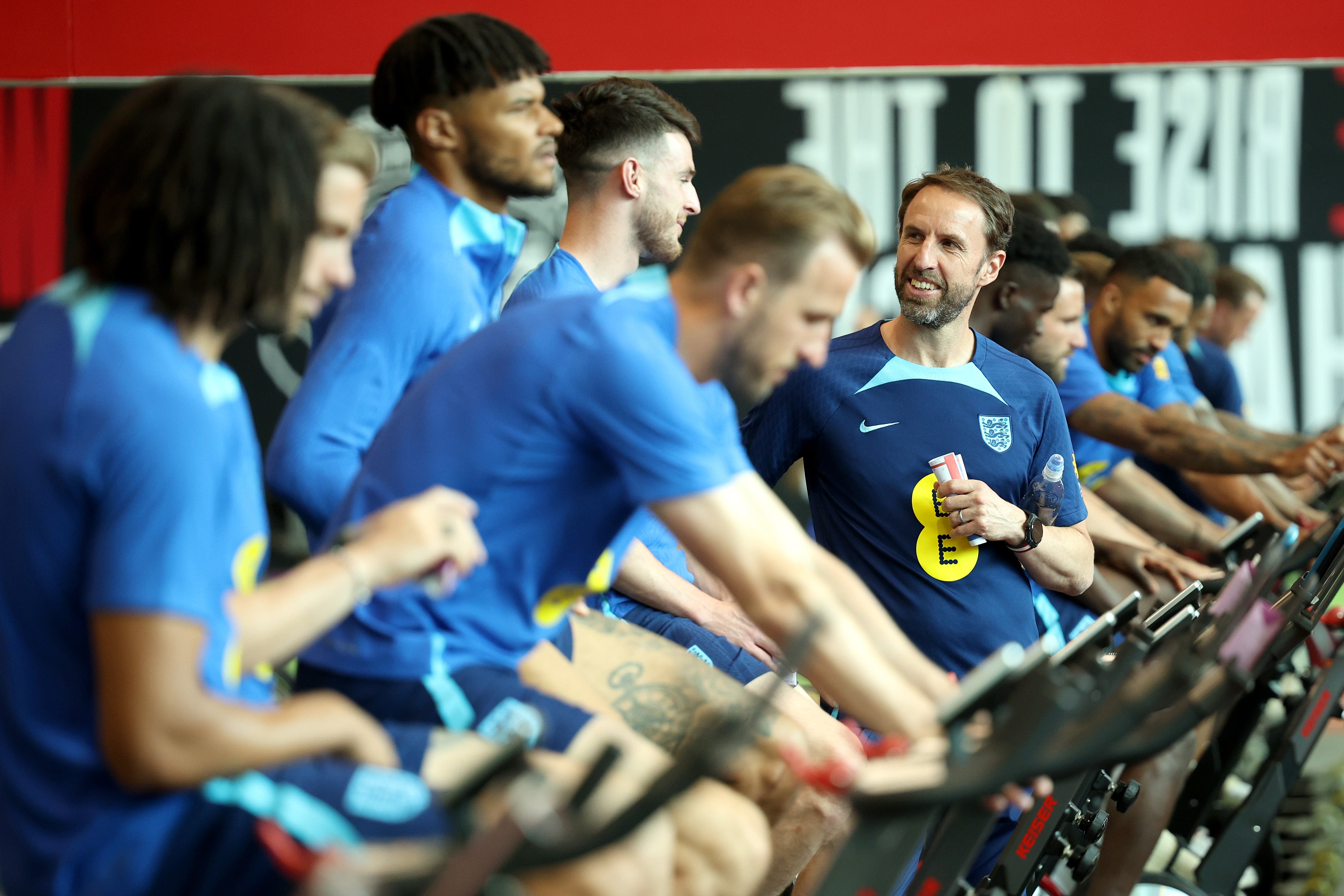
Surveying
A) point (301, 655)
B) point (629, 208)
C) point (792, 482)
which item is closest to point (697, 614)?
point (629, 208)

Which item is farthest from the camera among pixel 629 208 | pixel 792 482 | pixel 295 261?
pixel 792 482

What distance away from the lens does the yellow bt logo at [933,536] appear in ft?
9.73

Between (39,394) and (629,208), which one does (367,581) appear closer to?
(39,394)

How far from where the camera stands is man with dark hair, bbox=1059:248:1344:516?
420cm

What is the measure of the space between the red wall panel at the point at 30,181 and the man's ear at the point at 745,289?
16.2 feet

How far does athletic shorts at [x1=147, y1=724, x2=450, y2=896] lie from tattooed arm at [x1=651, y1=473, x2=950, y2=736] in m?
0.44

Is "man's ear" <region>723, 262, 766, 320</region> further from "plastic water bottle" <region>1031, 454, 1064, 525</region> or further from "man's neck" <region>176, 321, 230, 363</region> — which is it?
"plastic water bottle" <region>1031, 454, 1064, 525</region>

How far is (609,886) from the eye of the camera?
1427mm

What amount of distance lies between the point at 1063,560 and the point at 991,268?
71cm

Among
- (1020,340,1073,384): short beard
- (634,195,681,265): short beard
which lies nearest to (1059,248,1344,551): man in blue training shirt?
(1020,340,1073,384): short beard

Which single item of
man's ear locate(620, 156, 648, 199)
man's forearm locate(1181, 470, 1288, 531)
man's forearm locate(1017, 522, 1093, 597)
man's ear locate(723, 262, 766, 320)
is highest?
man's ear locate(723, 262, 766, 320)

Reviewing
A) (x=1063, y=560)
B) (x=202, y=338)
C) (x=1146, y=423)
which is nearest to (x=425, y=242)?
(x=202, y=338)

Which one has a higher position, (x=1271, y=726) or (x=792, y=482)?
(x=1271, y=726)

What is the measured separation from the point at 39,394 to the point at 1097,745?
1205mm
